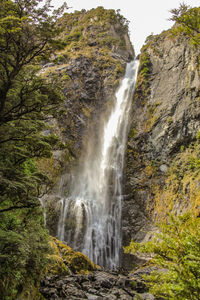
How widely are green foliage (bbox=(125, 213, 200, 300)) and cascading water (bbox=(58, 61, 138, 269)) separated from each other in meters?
15.3

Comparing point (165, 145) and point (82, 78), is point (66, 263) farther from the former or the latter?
point (82, 78)

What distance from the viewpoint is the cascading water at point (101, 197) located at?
18203 millimetres

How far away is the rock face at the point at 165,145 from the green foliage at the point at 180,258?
11478 millimetres

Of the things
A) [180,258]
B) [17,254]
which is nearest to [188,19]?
[180,258]

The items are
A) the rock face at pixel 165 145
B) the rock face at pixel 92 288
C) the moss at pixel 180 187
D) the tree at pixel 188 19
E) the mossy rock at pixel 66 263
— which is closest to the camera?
the tree at pixel 188 19

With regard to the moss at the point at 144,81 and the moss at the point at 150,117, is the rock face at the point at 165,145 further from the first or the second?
the moss at the point at 144,81

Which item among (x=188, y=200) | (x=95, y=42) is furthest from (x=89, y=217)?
(x=95, y=42)

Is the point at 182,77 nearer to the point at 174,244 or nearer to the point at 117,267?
the point at 117,267

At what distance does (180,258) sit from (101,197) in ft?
62.9

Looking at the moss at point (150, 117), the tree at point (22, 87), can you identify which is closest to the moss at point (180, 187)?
the moss at point (150, 117)

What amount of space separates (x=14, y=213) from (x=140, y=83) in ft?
86.2

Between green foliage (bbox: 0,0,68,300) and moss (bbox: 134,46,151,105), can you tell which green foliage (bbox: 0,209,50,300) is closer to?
green foliage (bbox: 0,0,68,300)

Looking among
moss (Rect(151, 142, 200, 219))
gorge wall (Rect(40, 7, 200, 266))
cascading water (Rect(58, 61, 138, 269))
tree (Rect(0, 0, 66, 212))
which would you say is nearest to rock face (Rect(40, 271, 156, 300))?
gorge wall (Rect(40, 7, 200, 266))

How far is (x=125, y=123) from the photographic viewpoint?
27.9m
